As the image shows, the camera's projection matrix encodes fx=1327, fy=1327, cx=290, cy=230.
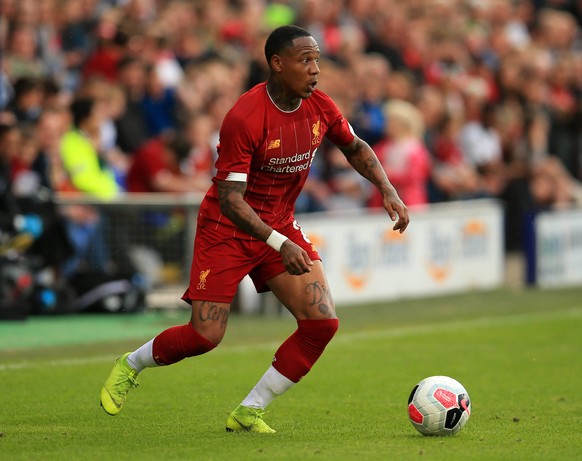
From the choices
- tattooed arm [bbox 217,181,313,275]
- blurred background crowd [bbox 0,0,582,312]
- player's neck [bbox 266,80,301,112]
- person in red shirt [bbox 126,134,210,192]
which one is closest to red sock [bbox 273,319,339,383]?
tattooed arm [bbox 217,181,313,275]

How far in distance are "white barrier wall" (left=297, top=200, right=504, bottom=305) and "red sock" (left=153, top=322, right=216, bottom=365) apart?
22.3 feet

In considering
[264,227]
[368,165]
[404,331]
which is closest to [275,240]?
[264,227]

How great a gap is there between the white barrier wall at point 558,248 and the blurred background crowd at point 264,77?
0.35 m

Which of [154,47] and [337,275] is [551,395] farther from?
[154,47]

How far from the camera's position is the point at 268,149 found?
7.43m

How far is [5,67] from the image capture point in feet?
48.2

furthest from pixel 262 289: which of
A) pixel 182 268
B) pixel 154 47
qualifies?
pixel 154 47

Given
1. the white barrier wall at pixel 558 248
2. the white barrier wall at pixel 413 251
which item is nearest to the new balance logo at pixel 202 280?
the white barrier wall at pixel 413 251

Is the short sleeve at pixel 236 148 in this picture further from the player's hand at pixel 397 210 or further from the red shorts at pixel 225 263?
the player's hand at pixel 397 210

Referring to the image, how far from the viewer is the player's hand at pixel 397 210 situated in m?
7.64

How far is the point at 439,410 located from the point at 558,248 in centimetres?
1159

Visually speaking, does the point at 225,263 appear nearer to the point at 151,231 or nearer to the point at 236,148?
the point at 236,148

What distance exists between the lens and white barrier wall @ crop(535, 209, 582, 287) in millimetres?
18156

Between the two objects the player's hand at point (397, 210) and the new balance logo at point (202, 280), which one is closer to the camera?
the new balance logo at point (202, 280)
